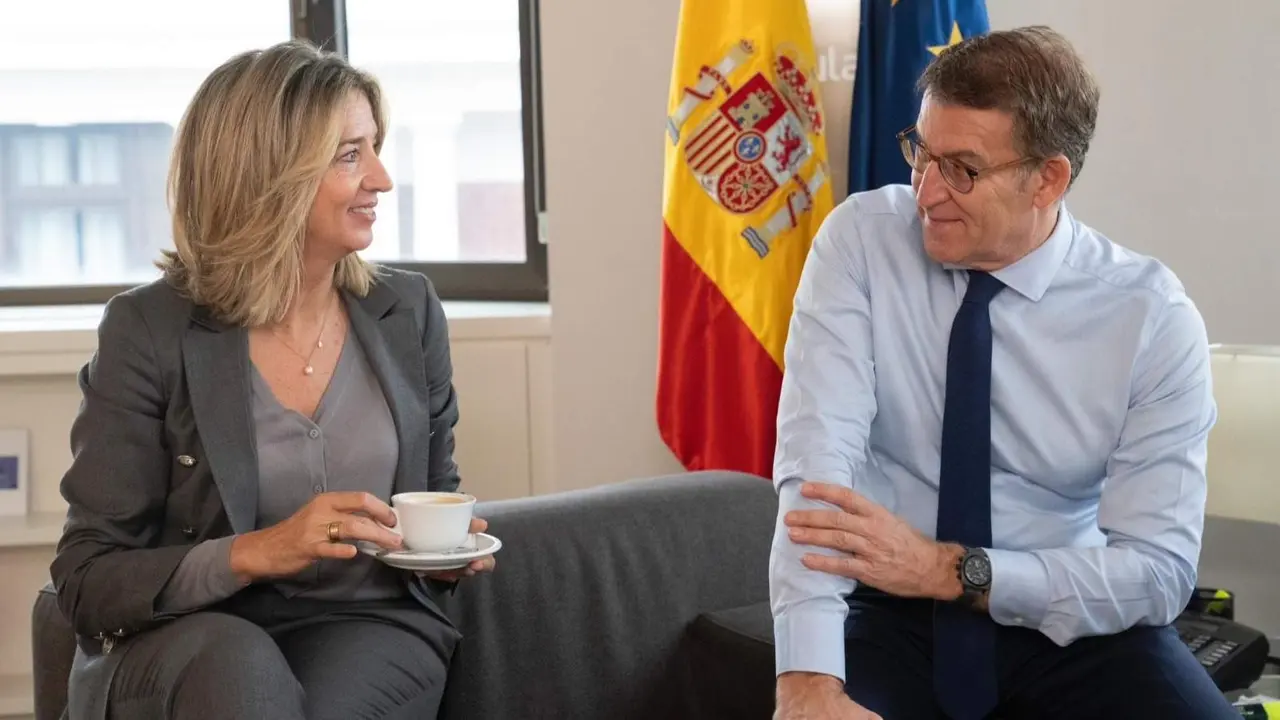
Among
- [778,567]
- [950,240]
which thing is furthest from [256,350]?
[950,240]

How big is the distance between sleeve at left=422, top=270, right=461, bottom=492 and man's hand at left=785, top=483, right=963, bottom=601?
612 millimetres

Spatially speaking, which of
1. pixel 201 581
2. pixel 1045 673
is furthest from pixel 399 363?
pixel 1045 673

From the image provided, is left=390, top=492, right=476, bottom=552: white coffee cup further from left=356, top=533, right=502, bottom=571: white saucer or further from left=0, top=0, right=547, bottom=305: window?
left=0, top=0, right=547, bottom=305: window

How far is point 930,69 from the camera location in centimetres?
180

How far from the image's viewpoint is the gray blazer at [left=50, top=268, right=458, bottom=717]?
174 cm

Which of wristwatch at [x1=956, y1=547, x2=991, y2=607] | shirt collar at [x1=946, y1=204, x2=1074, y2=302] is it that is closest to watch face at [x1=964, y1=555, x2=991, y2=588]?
wristwatch at [x1=956, y1=547, x2=991, y2=607]

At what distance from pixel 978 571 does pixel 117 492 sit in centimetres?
107

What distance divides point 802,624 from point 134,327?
93cm

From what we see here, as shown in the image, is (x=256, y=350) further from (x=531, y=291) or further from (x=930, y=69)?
(x=531, y=291)

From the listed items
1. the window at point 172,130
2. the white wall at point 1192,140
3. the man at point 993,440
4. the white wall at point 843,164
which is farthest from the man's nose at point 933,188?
the window at point 172,130

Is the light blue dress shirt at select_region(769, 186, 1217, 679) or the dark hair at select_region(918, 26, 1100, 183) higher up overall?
the dark hair at select_region(918, 26, 1100, 183)

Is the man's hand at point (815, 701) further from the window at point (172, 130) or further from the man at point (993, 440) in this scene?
the window at point (172, 130)

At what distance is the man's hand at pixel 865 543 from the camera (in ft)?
5.41

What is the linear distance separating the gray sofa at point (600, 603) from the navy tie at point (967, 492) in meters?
0.30
